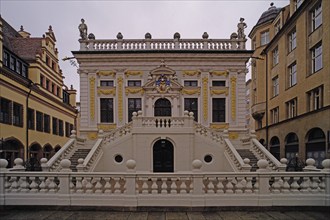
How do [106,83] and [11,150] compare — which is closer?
[11,150]

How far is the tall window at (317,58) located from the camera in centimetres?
1817

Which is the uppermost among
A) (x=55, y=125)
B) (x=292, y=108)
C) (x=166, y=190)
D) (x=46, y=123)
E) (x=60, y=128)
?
(x=292, y=108)

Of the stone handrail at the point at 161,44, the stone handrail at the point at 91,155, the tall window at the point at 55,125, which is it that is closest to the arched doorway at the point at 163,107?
the stone handrail at the point at 161,44

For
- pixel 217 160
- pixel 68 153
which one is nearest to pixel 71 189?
A: pixel 68 153

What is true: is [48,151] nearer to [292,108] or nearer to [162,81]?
[162,81]

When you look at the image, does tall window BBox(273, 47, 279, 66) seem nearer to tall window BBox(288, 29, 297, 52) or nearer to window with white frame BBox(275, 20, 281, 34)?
window with white frame BBox(275, 20, 281, 34)

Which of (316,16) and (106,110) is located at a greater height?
(316,16)

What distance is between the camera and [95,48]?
22.8 m

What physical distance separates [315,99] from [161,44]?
13444 millimetres

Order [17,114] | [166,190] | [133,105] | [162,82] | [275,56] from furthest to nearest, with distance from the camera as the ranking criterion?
[275,56]
[17,114]
[133,105]
[162,82]
[166,190]

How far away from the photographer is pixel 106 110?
22.4 meters

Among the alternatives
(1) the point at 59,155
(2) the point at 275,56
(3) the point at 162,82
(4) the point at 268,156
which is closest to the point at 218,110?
(3) the point at 162,82

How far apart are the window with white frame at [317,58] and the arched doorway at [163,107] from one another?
38.6 feet

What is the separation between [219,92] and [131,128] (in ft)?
30.7
